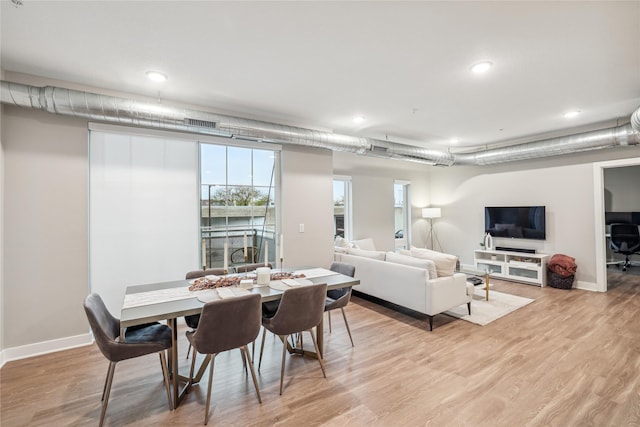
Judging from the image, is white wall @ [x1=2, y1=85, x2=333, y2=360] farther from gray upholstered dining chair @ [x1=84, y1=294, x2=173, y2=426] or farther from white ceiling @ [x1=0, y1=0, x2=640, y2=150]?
gray upholstered dining chair @ [x1=84, y1=294, x2=173, y2=426]

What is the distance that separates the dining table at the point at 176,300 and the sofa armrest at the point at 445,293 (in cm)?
125

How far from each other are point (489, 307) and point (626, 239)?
509cm

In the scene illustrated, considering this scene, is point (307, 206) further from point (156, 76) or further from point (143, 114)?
point (156, 76)

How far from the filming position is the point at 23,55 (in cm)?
256

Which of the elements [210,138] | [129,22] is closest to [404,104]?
[210,138]

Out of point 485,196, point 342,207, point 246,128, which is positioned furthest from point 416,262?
point 485,196

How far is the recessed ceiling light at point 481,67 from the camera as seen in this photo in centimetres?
276

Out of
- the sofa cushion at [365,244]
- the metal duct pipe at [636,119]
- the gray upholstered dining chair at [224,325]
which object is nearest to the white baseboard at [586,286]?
the metal duct pipe at [636,119]

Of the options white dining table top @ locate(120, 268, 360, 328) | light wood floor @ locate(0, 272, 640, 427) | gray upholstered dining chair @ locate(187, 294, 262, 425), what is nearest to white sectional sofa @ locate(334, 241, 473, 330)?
light wood floor @ locate(0, 272, 640, 427)

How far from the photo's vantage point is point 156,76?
2965 millimetres

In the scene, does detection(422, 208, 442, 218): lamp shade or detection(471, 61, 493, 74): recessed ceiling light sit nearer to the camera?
detection(471, 61, 493, 74): recessed ceiling light

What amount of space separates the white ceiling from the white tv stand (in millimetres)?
2911

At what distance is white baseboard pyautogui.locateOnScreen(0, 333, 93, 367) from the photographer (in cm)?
285

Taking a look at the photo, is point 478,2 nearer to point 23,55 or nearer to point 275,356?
point 275,356
